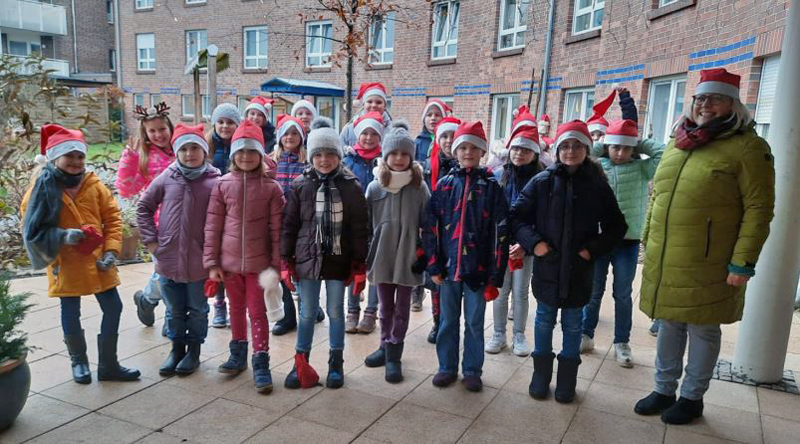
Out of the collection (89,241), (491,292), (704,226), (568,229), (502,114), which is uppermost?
(502,114)

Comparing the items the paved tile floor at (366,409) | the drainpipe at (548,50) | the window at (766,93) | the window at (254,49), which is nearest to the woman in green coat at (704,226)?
the paved tile floor at (366,409)

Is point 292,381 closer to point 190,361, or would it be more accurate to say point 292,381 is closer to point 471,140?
point 190,361

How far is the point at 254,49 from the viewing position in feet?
77.7

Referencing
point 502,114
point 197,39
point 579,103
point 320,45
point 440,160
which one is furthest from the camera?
point 197,39

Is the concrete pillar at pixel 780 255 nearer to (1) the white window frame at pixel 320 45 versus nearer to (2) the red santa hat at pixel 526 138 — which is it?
(2) the red santa hat at pixel 526 138

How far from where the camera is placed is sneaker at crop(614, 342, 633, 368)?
14.5ft

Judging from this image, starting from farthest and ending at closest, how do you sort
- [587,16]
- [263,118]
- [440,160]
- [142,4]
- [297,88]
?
[142,4]
[297,88]
[587,16]
[263,118]
[440,160]

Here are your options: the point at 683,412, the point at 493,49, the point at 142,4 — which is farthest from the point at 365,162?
the point at 142,4

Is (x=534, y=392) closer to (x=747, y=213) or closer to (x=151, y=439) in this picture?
(x=747, y=213)

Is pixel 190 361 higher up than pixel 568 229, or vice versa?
pixel 568 229

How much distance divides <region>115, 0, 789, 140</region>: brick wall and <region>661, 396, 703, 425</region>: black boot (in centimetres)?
354

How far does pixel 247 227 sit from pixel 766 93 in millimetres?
6051

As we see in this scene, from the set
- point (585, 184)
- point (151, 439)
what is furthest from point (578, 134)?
point (151, 439)

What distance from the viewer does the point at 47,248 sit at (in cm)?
346
